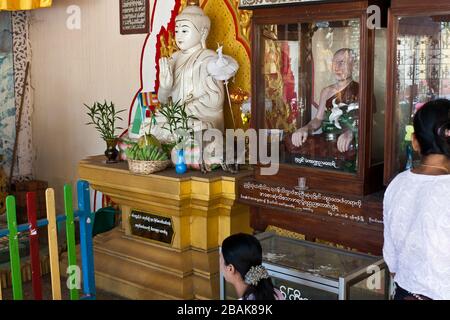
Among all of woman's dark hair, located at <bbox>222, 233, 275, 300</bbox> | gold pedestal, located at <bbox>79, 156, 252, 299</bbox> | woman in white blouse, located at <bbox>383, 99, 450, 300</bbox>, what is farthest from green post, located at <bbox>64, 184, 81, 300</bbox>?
woman in white blouse, located at <bbox>383, 99, 450, 300</bbox>

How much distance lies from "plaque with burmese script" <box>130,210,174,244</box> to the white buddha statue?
521 mm

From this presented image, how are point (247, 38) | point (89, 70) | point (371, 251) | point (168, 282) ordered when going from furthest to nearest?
point (89, 70) < point (247, 38) < point (168, 282) < point (371, 251)

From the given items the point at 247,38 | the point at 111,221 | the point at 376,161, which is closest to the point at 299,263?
the point at 376,161

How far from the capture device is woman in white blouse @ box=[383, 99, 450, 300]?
2.04 meters

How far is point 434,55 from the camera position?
2.89 m

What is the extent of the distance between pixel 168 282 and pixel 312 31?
171 cm

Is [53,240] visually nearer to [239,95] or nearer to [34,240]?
[34,240]

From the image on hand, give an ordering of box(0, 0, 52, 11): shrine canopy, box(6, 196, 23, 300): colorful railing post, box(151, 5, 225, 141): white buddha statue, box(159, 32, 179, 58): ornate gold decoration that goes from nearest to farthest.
Result: box(6, 196, 23, 300): colorful railing post, box(151, 5, 225, 141): white buddha statue, box(159, 32, 179, 58): ornate gold decoration, box(0, 0, 52, 11): shrine canopy

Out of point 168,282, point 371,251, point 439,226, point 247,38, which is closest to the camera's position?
point 439,226

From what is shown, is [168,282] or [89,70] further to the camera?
[89,70]

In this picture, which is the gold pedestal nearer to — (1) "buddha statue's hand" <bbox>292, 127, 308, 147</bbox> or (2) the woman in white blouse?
(1) "buddha statue's hand" <bbox>292, 127, 308, 147</bbox>

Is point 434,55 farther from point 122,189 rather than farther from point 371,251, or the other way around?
point 122,189

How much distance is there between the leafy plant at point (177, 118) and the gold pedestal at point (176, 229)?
271 mm

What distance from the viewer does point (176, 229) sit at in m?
3.83
